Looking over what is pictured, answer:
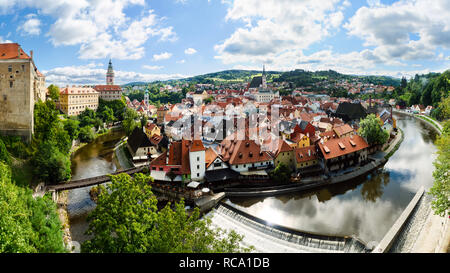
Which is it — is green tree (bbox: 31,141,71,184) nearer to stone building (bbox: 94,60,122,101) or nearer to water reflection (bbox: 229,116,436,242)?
water reflection (bbox: 229,116,436,242)

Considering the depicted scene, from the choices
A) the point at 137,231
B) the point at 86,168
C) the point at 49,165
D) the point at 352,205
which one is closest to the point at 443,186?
the point at 352,205

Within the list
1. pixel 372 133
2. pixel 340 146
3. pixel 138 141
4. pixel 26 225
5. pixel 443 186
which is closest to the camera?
pixel 26 225

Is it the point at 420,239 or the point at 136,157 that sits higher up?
the point at 136,157

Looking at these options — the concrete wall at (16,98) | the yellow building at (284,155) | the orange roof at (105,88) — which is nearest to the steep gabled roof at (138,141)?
the concrete wall at (16,98)

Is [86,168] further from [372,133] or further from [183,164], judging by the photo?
[372,133]

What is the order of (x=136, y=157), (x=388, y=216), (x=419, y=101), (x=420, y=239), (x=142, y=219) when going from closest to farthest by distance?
(x=142, y=219)
(x=420, y=239)
(x=388, y=216)
(x=136, y=157)
(x=419, y=101)
